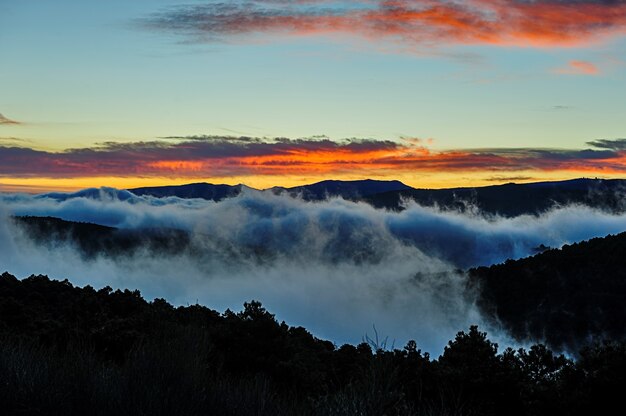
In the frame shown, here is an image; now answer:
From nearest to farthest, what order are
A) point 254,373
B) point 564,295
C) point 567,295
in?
point 254,373 → point 567,295 → point 564,295

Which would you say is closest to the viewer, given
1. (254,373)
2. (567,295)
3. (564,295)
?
(254,373)

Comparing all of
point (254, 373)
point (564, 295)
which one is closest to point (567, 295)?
point (564, 295)

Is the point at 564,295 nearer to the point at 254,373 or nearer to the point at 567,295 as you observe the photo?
the point at 567,295

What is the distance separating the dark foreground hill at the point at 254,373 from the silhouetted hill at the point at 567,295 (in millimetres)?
47967

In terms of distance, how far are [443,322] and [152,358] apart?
14938cm

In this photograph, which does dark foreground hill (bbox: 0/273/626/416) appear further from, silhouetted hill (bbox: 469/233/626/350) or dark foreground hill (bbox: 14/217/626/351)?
silhouetted hill (bbox: 469/233/626/350)

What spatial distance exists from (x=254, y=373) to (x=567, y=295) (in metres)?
65.0

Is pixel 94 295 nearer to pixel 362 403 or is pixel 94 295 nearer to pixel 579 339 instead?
pixel 362 403

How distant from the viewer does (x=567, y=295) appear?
249ft

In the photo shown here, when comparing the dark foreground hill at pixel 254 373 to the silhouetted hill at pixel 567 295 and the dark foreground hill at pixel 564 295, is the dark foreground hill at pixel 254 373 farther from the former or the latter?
the silhouetted hill at pixel 567 295

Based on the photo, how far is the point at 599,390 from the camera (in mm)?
15477

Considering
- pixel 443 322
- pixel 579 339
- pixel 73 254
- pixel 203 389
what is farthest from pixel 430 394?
pixel 73 254

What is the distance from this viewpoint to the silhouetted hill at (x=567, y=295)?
227 feet

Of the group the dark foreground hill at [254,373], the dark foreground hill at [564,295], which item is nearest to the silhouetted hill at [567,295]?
the dark foreground hill at [564,295]
